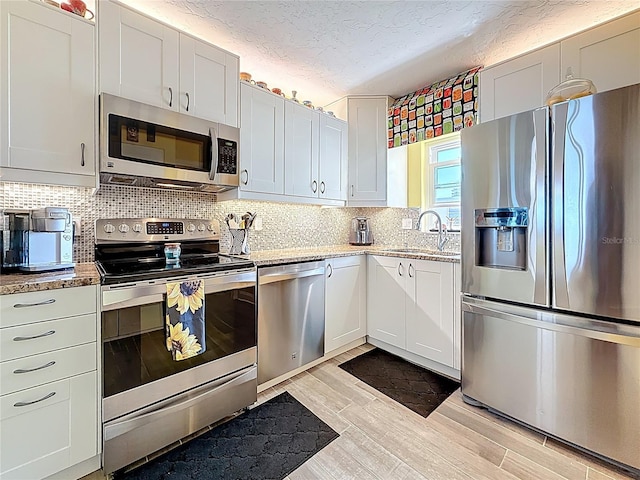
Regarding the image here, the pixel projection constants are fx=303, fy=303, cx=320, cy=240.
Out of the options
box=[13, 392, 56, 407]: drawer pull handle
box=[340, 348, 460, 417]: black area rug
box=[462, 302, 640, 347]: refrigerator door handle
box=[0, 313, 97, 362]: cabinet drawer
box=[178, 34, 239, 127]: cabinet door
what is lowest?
box=[340, 348, 460, 417]: black area rug

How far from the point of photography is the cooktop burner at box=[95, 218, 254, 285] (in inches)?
63.7

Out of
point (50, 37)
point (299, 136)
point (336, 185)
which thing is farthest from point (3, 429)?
point (336, 185)

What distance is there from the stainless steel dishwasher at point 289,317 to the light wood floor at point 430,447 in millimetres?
267

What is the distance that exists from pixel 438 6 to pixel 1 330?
266 cm

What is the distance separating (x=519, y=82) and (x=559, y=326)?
166 centimetres

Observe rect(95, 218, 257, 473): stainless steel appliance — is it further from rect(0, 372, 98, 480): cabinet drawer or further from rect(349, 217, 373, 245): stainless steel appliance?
rect(349, 217, 373, 245): stainless steel appliance

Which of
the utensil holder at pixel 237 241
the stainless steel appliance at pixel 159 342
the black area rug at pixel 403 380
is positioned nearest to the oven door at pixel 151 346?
the stainless steel appliance at pixel 159 342

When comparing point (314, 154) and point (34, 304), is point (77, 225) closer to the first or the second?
point (34, 304)

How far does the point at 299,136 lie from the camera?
2.67 m

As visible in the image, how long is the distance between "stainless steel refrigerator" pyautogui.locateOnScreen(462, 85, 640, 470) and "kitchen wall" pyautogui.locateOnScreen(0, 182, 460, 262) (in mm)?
1030

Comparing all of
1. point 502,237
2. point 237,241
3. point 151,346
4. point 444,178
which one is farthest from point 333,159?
point 151,346

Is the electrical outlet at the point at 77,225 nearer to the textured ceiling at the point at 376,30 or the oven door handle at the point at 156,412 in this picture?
the oven door handle at the point at 156,412

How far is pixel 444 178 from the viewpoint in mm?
3074

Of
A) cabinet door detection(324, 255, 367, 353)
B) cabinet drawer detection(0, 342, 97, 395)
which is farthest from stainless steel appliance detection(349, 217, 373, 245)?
cabinet drawer detection(0, 342, 97, 395)
